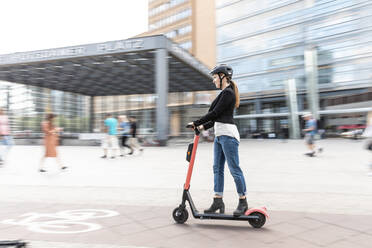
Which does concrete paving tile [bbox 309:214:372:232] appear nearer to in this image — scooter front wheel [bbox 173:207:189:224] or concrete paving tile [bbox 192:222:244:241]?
concrete paving tile [bbox 192:222:244:241]

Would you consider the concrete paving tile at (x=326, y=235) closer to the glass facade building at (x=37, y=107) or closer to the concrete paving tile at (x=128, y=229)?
the concrete paving tile at (x=128, y=229)

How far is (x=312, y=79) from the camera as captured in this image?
29.7 meters

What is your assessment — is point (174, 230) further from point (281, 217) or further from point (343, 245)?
point (343, 245)

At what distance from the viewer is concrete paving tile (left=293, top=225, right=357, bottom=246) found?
267cm

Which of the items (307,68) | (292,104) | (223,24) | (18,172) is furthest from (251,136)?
(18,172)

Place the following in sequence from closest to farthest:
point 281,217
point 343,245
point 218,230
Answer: point 343,245 < point 218,230 < point 281,217

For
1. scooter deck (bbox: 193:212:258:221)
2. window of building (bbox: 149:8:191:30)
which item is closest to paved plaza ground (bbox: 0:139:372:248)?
scooter deck (bbox: 193:212:258:221)

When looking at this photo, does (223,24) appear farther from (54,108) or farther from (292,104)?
(54,108)

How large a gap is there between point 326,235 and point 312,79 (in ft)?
98.2

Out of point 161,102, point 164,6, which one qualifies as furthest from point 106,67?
point 164,6

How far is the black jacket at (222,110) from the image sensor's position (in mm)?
3144

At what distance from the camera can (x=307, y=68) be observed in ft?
99.3

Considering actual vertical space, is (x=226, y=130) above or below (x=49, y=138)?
above

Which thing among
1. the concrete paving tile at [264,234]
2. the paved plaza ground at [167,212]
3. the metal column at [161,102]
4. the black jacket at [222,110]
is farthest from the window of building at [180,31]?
the concrete paving tile at [264,234]
